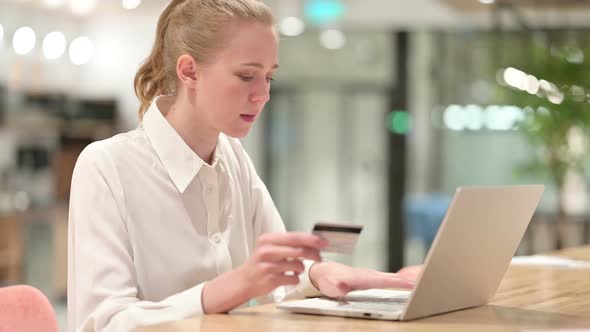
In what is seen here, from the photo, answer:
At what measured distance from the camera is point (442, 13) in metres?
10.1

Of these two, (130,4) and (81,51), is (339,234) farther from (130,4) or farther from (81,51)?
(81,51)

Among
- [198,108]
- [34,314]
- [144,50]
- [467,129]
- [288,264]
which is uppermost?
[144,50]

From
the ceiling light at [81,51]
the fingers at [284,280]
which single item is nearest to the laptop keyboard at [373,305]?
the fingers at [284,280]

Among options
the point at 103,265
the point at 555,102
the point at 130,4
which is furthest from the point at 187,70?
the point at 130,4

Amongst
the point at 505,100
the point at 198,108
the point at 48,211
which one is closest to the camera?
the point at 198,108

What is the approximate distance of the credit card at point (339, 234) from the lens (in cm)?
151

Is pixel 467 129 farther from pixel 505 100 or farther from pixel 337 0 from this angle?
pixel 337 0

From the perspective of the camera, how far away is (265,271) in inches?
63.7

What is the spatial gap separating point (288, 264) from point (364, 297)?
1.16 feet

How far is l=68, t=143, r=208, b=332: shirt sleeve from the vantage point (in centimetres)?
174

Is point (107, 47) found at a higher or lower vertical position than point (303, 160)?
higher

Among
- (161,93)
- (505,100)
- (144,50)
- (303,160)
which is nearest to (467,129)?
(505,100)

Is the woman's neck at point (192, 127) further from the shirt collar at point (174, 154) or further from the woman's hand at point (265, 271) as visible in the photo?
the woman's hand at point (265, 271)

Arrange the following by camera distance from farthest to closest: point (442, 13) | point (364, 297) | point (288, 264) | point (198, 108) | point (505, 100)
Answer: point (442, 13)
point (505, 100)
point (198, 108)
point (364, 297)
point (288, 264)
